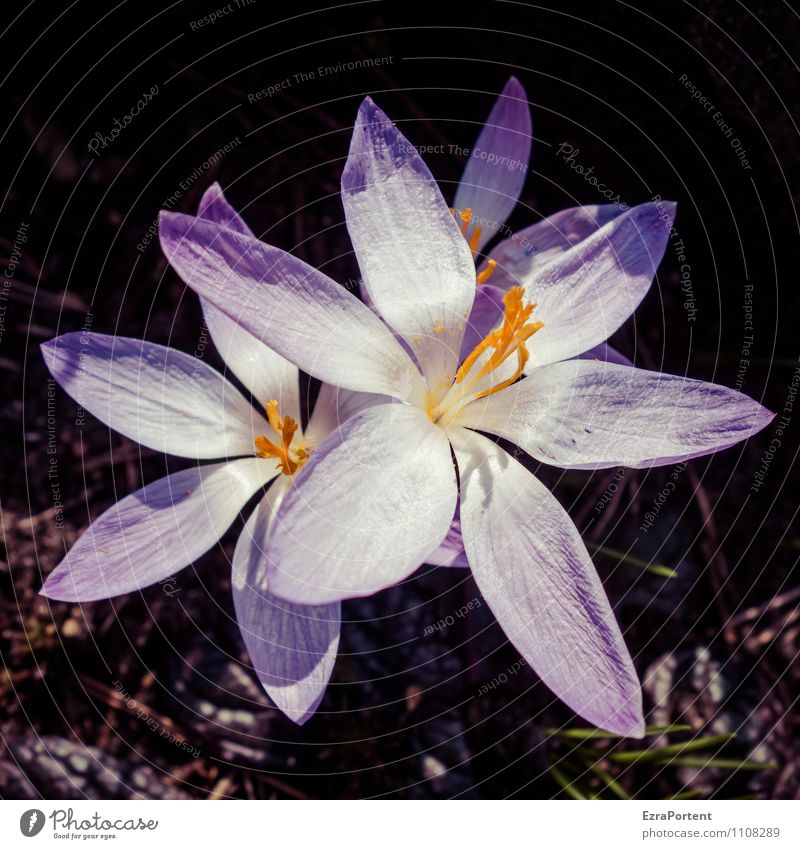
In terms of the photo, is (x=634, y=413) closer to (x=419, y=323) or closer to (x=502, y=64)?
(x=419, y=323)

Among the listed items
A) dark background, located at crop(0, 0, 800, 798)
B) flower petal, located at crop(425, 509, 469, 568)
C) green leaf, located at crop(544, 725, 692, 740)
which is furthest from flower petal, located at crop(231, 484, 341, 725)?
green leaf, located at crop(544, 725, 692, 740)

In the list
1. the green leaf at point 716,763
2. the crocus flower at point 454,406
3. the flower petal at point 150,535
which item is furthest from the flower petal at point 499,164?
the green leaf at point 716,763

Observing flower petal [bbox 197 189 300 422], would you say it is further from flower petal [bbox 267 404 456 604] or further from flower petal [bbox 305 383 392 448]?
flower petal [bbox 267 404 456 604]

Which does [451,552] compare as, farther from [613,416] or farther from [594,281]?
[594,281]

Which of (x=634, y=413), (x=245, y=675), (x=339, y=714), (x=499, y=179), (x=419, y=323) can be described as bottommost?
(x=339, y=714)

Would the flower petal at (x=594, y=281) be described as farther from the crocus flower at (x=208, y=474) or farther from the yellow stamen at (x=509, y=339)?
the crocus flower at (x=208, y=474)

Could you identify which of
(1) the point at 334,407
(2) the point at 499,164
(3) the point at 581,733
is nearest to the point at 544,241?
(2) the point at 499,164
